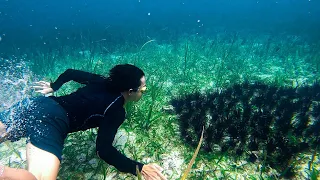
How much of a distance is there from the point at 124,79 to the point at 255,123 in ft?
9.70

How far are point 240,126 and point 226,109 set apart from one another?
0.90 m

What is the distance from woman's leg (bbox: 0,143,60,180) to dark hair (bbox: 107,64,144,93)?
4.09 feet

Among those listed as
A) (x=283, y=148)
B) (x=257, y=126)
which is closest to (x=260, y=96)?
(x=257, y=126)

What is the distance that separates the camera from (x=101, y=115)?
2930mm

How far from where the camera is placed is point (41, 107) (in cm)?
288

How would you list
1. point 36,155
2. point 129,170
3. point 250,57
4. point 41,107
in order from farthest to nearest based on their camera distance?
point 250,57
point 41,107
point 129,170
point 36,155

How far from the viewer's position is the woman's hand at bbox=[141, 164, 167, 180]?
8.14ft

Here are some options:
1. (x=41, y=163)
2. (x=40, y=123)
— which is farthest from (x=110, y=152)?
(x=40, y=123)

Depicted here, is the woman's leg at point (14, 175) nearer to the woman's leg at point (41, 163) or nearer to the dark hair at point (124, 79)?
the woman's leg at point (41, 163)

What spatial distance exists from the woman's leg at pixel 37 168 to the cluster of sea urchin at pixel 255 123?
237cm

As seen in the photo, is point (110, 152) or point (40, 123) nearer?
point (110, 152)

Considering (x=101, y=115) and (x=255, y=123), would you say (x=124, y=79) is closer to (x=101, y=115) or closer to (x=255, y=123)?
(x=101, y=115)

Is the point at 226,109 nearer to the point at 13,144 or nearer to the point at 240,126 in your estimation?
the point at 240,126

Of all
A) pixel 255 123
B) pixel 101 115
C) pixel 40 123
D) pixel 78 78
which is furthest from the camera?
pixel 255 123
